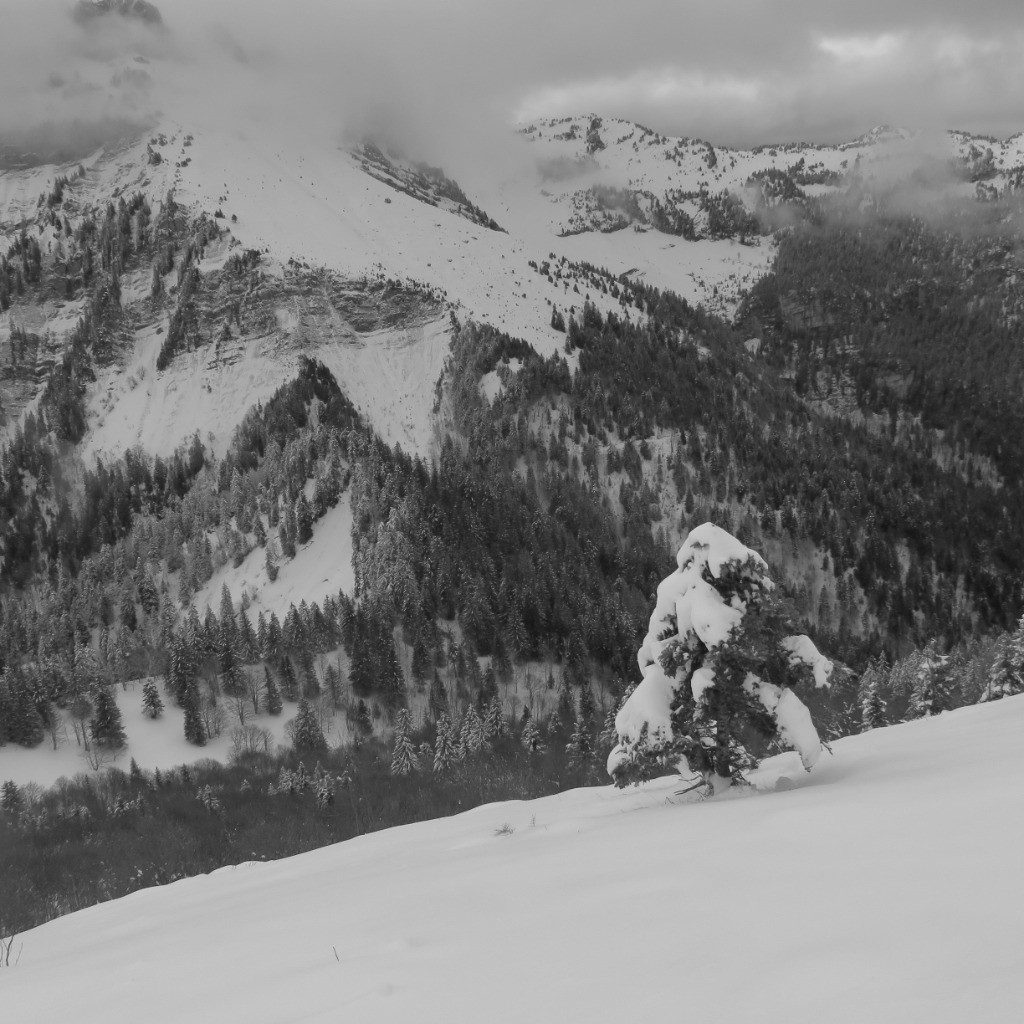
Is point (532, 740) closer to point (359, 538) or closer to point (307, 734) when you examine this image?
point (307, 734)

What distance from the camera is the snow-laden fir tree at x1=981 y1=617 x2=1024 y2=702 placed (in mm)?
38344

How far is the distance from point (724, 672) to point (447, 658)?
87267 millimetres

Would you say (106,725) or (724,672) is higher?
(724,672)

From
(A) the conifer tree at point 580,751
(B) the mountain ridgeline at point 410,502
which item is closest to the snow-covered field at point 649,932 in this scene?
(A) the conifer tree at point 580,751

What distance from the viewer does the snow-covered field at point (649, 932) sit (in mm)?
3986

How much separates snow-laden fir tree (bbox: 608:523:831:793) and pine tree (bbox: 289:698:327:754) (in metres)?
77.9

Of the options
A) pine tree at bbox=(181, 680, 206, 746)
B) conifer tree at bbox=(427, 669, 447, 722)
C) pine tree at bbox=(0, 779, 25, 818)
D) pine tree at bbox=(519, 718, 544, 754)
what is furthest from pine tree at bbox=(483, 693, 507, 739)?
pine tree at bbox=(0, 779, 25, 818)

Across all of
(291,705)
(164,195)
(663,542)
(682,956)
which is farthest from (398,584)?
(164,195)

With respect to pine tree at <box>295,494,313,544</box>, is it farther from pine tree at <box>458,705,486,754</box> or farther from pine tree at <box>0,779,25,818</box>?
pine tree at <box>0,779,25,818</box>

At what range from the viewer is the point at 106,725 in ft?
262

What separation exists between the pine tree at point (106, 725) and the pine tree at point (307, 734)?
60.0 feet

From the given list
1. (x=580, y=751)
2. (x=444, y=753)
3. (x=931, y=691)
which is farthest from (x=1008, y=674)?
(x=444, y=753)

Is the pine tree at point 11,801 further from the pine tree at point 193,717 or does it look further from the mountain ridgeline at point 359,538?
the pine tree at point 193,717

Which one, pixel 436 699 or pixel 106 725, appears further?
pixel 436 699
